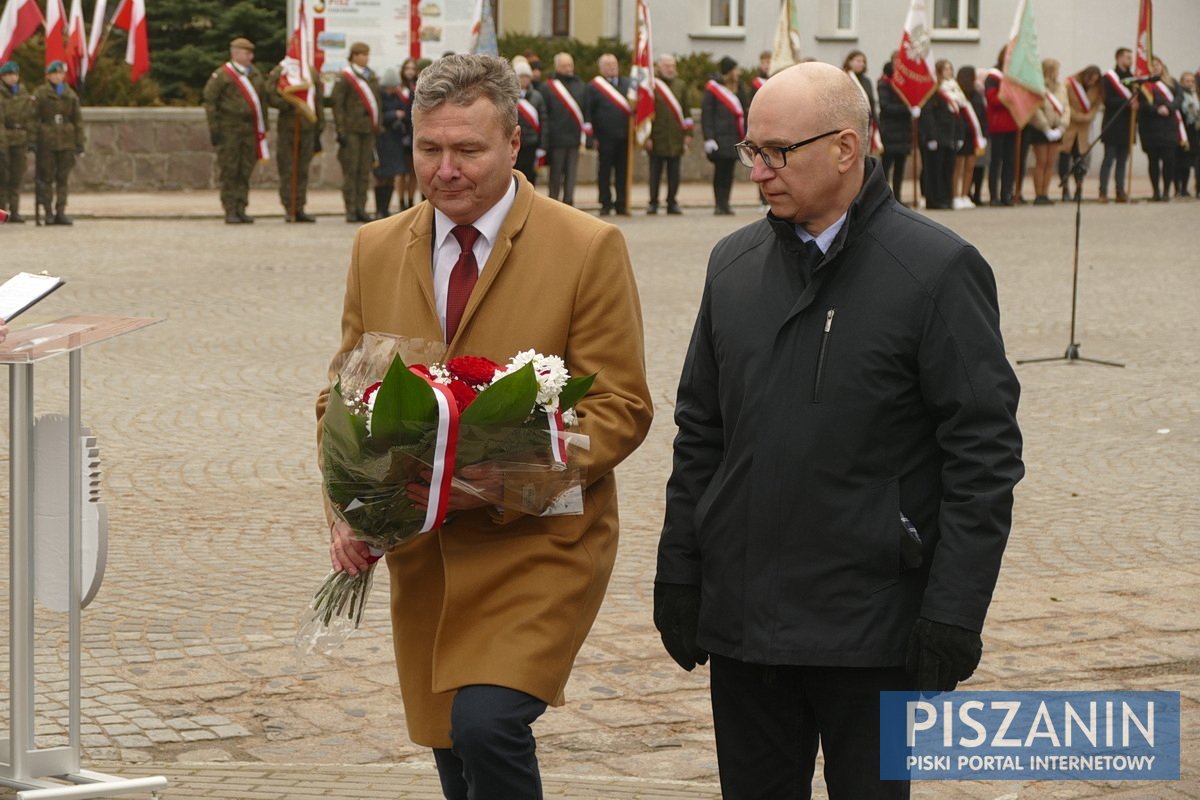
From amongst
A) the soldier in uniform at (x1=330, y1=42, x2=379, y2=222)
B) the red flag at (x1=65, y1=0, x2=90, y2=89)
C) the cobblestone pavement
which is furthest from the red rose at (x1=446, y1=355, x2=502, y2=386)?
the red flag at (x1=65, y1=0, x2=90, y2=89)

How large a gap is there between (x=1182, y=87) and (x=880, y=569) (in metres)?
31.6

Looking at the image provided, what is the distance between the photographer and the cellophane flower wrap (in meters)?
3.60

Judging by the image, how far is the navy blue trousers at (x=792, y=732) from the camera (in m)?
3.61

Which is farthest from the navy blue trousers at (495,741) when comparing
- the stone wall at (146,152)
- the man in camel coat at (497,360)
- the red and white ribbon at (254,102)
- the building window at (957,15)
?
the building window at (957,15)

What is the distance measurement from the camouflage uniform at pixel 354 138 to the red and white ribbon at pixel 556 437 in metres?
21.8

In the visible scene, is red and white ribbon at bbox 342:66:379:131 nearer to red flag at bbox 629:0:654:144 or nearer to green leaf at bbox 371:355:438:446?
red flag at bbox 629:0:654:144

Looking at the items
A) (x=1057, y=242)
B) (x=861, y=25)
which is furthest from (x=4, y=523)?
(x=861, y=25)

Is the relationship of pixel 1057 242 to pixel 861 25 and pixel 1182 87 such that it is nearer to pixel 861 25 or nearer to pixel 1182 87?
pixel 1182 87

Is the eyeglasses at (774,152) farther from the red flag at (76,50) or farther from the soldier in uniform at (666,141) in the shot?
the soldier in uniform at (666,141)

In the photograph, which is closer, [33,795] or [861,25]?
[33,795]

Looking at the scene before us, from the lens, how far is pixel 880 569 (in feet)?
11.6

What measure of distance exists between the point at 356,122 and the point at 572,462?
22.1m

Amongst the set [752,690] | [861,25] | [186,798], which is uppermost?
[861,25]

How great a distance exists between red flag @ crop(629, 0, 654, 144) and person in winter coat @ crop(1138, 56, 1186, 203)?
9.12 m
